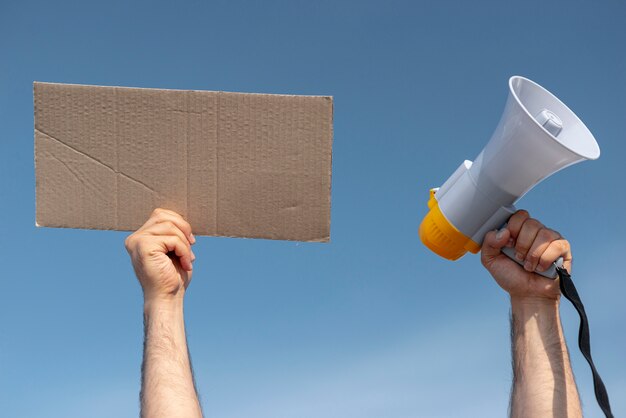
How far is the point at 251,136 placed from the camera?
2.88 metres

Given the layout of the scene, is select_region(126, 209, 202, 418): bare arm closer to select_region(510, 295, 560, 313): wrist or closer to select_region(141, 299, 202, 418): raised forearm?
select_region(141, 299, 202, 418): raised forearm

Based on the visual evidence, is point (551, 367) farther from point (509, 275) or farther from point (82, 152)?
point (82, 152)

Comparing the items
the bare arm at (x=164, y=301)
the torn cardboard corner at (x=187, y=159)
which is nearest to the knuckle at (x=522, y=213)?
the torn cardboard corner at (x=187, y=159)

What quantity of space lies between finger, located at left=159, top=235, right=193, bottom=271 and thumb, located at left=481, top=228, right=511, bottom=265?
1136mm

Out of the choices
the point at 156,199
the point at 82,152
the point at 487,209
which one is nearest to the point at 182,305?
the point at 156,199

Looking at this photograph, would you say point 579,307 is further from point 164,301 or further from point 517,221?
point 164,301

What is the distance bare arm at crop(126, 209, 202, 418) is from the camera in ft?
9.04

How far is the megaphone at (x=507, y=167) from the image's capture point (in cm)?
271

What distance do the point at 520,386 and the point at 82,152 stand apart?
1.88 m

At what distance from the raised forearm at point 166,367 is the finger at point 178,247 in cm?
17

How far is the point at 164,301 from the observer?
9.56 ft

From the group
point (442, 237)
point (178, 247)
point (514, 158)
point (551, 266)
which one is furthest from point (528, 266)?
point (178, 247)

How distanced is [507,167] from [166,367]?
1427 mm

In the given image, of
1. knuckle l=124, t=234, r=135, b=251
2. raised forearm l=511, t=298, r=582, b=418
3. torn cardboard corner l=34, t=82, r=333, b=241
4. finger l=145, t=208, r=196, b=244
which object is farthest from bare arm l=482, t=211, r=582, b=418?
knuckle l=124, t=234, r=135, b=251
